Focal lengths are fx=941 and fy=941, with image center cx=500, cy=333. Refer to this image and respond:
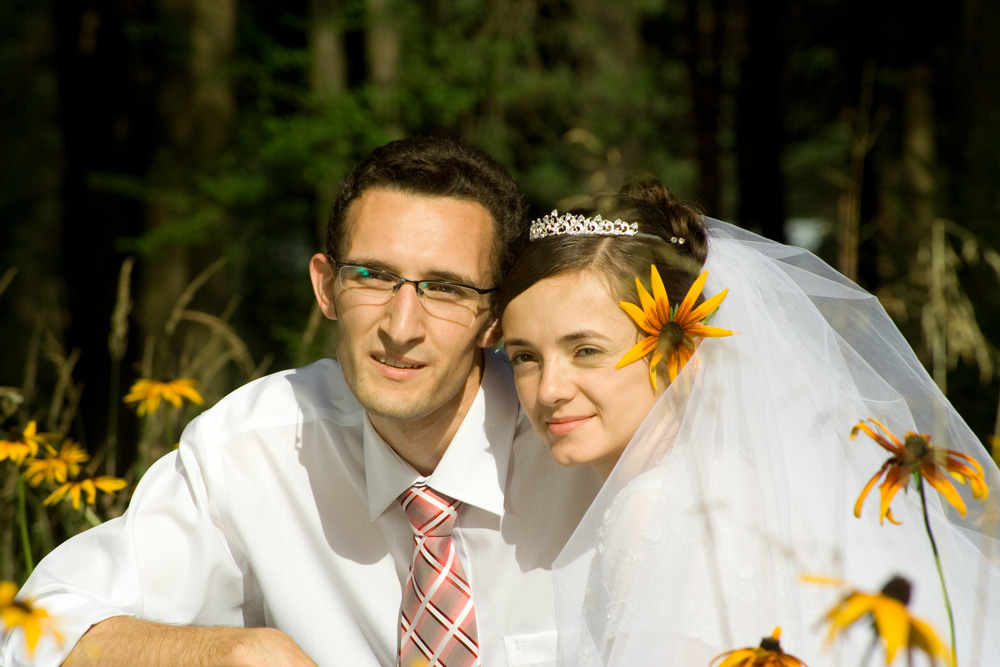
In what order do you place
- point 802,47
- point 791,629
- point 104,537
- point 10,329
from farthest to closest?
point 10,329, point 802,47, point 104,537, point 791,629

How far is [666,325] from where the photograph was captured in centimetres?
214

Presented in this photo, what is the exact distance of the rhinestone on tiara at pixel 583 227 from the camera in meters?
2.35

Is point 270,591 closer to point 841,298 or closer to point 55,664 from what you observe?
point 55,664

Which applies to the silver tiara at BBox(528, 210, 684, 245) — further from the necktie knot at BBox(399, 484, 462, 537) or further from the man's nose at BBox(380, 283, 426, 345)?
the necktie knot at BBox(399, 484, 462, 537)

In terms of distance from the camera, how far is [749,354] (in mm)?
2111

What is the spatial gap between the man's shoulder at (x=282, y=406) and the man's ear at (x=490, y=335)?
17.1 inches

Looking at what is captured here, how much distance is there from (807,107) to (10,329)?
11.1 meters

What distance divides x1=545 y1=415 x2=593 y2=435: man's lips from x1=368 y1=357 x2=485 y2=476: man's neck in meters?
0.46

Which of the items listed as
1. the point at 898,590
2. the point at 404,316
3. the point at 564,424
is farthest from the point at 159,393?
the point at 898,590

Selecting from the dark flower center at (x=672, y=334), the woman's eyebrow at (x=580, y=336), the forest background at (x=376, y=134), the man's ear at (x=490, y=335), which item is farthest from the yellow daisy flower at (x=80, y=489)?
the dark flower center at (x=672, y=334)

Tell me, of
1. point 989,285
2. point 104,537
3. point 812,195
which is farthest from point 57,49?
point 812,195

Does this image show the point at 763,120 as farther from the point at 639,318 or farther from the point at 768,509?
the point at 768,509

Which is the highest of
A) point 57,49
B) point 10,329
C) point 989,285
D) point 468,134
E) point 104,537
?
point 57,49

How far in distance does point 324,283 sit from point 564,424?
96cm
